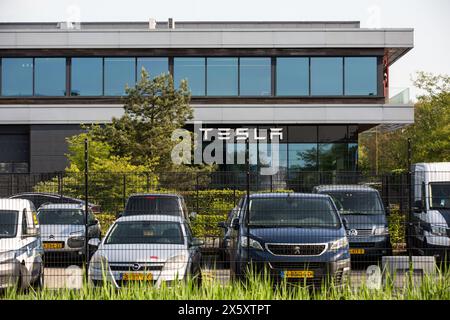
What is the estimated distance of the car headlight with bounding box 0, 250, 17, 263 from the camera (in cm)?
1181

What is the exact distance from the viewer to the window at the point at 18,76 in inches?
1469

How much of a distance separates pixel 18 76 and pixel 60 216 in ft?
69.7

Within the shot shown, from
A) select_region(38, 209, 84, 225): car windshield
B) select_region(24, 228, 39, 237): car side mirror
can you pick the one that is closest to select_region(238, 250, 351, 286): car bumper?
select_region(24, 228, 39, 237): car side mirror

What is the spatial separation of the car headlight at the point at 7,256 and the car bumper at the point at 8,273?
0.19 feet

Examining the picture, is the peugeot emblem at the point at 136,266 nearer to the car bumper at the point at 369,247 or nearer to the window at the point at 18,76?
the car bumper at the point at 369,247

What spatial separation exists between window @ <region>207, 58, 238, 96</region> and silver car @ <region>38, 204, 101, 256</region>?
64.0 ft

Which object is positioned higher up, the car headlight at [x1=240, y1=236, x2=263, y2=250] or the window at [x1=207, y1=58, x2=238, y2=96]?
the window at [x1=207, y1=58, x2=238, y2=96]

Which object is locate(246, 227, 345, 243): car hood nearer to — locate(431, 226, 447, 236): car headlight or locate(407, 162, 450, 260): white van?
locate(407, 162, 450, 260): white van

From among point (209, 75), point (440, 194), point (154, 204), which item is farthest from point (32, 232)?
point (209, 75)

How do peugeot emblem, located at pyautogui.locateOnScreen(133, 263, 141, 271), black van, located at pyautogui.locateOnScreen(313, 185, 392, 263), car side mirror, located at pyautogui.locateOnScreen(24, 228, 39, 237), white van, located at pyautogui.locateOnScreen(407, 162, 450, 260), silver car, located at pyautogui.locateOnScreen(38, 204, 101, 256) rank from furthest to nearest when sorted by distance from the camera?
1. silver car, located at pyautogui.locateOnScreen(38, 204, 101, 256)
2. black van, located at pyautogui.locateOnScreen(313, 185, 392, 263)
3. white van, located at pyautogui.locateOnScreen(407, 162, 450, 260)
4. car side mirror, located at pyautogui.locateOnScreen(24, 228, 39, 237)
5. peugeot emblem, located at pyautogui.locateOnScreen(133, 263, 141, 271)

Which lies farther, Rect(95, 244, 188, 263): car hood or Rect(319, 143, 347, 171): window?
Rect(319, 143, 347, 171): window

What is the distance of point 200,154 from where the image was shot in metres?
35.8

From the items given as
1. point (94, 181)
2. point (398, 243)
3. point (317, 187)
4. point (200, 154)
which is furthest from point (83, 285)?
point (200, 154)

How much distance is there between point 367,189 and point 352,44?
21797 millimetres
